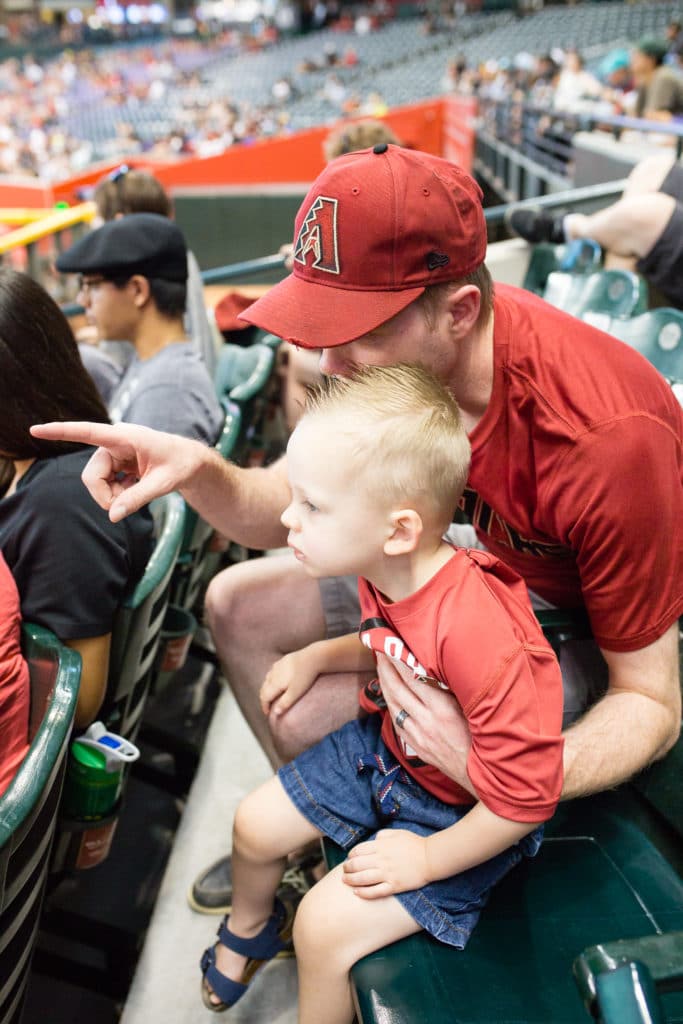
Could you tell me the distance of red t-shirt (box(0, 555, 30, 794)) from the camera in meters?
1.18

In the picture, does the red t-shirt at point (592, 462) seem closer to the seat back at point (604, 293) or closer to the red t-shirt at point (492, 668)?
the red t-shirt at point (492, 668)

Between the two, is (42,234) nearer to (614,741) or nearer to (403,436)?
(403,436)

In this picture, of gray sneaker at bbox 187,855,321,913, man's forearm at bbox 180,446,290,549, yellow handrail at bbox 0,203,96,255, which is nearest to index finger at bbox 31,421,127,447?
man's forearm at bbox 180,446,290,549

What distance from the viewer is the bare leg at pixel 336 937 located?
1104 millimetres

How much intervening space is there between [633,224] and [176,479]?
2.24 m

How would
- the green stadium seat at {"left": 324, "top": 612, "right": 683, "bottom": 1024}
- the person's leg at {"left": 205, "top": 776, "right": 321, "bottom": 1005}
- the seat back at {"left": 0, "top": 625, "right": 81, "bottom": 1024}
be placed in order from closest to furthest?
the seat back at {"left": 0, "top": 625, "right": 81, "bottom": 1024}, the green stadium seat at {"left": 324, "top": 612, "right": 683, "bottom": 1024}, the person's leg at {"left": 205, "top": 776, "right": 321, "bottom": 1005}

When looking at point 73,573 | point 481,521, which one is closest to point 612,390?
point 481,521

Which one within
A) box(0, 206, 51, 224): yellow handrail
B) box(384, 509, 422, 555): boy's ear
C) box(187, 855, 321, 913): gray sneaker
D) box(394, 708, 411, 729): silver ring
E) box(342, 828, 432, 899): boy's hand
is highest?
box(384, 509, 422, 555): boy's ear

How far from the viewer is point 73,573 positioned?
51.2 inches

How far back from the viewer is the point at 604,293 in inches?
89.2

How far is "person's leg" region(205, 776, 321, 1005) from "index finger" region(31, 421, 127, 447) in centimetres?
61

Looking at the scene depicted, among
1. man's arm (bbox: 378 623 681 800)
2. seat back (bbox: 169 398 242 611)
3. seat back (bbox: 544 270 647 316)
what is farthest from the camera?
seat back (bbox: 544 270 647 316)

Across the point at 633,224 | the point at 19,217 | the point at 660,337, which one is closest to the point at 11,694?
the point at 660,337

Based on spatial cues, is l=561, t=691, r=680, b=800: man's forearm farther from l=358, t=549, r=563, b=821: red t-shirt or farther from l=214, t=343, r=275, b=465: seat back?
l=214, t=343, r=275, b=465: seat back
